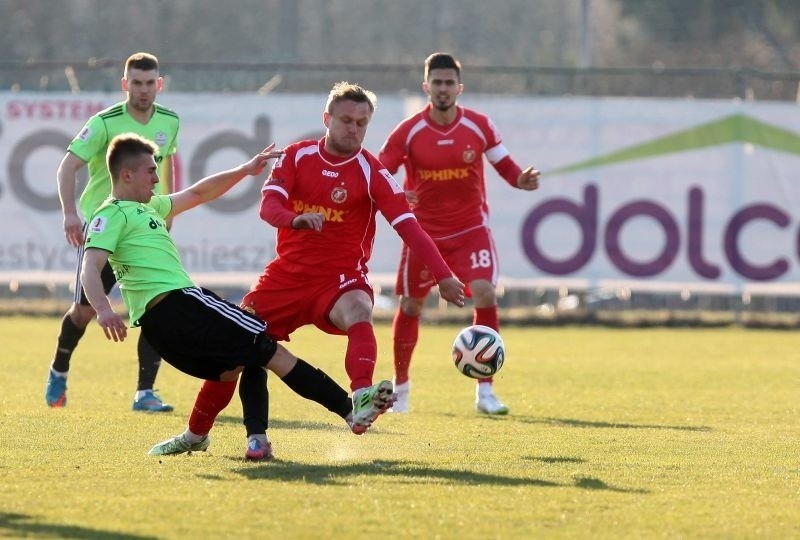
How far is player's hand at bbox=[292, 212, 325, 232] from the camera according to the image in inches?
289

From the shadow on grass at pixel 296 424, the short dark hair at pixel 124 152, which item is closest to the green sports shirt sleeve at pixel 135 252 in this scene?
the short dark hair at pixel 124 152

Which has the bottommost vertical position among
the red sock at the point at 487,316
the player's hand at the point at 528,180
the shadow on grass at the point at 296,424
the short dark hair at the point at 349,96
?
the shadow on grass at the point at 296,424

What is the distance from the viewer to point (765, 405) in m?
11.0

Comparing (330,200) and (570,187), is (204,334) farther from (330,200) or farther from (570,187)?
(570,187)

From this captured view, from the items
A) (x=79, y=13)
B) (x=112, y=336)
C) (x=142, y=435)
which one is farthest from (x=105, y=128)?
(x=79, y=13)

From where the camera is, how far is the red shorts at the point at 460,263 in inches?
425

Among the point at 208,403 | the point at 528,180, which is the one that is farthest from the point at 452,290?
the point at 528,180

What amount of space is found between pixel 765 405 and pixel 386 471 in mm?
4595

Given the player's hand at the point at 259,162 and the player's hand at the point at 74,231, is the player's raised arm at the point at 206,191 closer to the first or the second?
the player's hand at the point at 259,162

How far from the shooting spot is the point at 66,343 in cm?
1041

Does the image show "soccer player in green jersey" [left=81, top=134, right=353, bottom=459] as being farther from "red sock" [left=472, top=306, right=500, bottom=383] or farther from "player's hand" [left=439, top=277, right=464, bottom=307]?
"red sock" [left=472, top=306, right=500, bottom=383]

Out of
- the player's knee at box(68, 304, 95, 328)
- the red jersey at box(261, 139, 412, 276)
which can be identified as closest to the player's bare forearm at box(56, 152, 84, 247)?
the player's knee at box(68, 304, 95, 328)

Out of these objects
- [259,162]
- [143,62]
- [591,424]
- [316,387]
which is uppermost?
[143,62]

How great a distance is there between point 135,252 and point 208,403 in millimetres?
894
